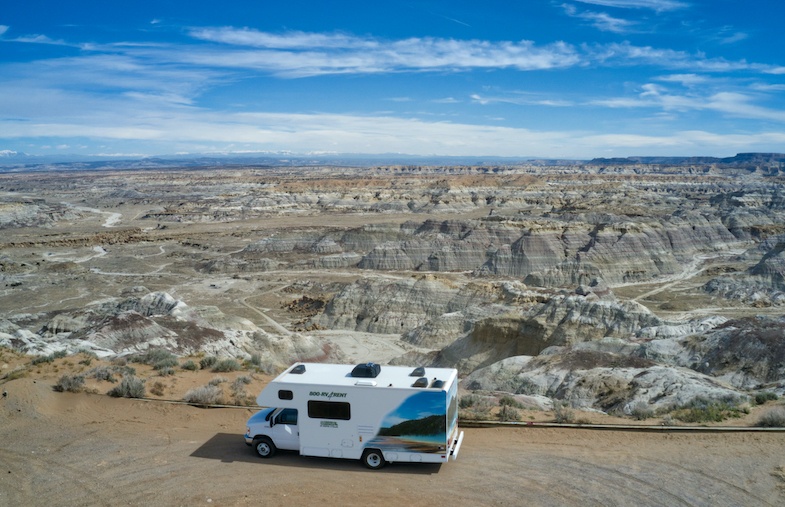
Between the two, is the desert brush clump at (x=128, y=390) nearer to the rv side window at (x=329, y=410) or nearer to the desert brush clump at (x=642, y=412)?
the rv side window at (x=329, y=410)

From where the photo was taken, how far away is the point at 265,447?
13.1 m

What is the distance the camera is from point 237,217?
14175 cm

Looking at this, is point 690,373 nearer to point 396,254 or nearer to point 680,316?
point 680,316

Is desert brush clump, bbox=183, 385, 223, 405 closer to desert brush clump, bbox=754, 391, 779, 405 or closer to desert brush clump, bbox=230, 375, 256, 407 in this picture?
desert brush clump, bbox=230, 375, 256, 407

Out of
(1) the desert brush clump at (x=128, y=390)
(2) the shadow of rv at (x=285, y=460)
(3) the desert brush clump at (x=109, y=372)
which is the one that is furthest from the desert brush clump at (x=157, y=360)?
(2) the shadow of rv at (x=285, y=460)

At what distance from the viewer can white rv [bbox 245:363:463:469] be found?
11945 mm

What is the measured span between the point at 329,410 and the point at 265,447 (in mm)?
1970

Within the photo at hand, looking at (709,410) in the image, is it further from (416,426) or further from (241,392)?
(241,392)

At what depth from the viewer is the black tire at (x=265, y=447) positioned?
13.1 meters

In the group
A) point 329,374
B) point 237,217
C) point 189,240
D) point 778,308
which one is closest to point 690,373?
point 329,374

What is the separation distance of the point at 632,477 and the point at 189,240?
101448mm

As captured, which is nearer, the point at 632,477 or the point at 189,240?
the point at 632,477

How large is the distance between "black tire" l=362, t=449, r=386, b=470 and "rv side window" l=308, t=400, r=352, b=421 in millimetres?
882

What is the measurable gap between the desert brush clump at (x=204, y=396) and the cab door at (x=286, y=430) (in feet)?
14.9
